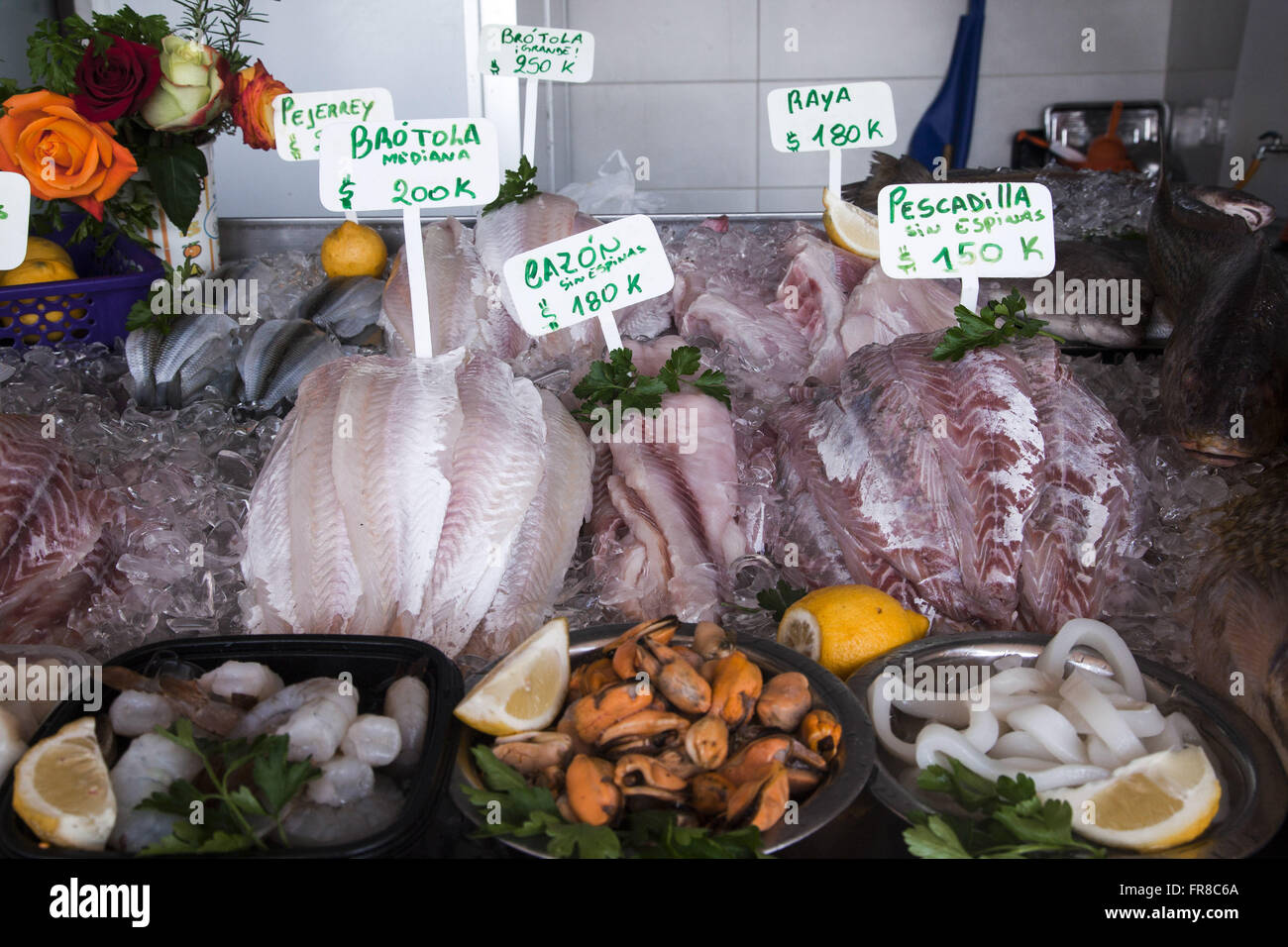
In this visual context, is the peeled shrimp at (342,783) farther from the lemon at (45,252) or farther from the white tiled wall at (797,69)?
the white tiled wall at (797,69)

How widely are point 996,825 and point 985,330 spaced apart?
991mm

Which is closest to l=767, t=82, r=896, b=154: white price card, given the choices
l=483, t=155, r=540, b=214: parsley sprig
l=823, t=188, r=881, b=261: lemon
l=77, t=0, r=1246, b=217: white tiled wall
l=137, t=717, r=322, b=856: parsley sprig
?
l=823, t=188, r=881, b=261: lemon

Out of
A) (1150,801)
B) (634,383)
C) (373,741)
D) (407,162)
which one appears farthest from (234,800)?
(407,162)

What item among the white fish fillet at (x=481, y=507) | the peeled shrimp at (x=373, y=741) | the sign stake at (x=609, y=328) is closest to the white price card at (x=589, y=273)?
the sign stake at (x=609, y=328)

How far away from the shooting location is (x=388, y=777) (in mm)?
1197

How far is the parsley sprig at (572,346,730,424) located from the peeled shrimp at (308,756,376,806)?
0.91 meters

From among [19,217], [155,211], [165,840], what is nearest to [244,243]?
[155,211]

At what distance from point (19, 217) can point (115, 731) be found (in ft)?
4.35

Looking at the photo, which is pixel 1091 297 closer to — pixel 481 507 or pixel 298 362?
pixel 481 507

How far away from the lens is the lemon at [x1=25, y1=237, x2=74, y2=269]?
242 centimetres

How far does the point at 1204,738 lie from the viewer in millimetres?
1253

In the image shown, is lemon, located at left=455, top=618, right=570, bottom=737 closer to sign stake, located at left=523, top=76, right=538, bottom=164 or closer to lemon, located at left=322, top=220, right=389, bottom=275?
lemon, located at left=322, top=220, right=389, bottom=275
